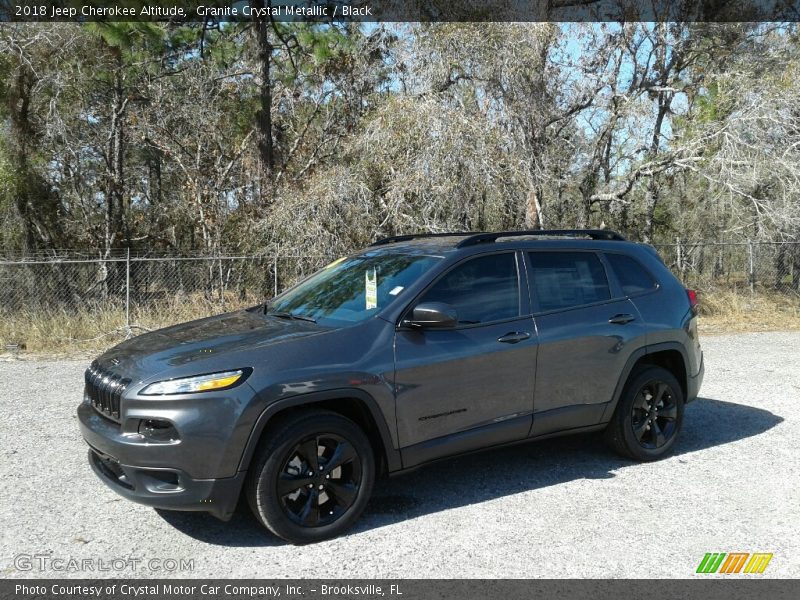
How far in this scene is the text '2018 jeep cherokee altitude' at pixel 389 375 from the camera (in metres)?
3.82

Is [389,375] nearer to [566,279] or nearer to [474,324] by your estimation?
[474,324]

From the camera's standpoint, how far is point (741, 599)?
3.49 meters

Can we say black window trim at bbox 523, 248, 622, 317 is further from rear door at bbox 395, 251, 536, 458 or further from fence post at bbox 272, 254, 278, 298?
fence post at bbox 272, 254, 278, 298

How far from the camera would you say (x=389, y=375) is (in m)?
4.24

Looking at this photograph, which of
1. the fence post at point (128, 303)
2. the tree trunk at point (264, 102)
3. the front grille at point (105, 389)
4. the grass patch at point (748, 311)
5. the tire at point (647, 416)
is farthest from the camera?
the tree trunk at point (264, 102)

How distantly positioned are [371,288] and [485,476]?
1698 mm

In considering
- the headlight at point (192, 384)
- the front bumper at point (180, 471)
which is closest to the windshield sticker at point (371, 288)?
the headlight at point (192, 384)

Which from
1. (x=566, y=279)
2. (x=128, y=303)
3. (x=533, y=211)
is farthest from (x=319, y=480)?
(x=533, y=211)

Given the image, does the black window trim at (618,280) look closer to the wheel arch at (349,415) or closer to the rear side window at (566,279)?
the rear side window at (566,279)

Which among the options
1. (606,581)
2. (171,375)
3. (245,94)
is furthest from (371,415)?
(245,94)

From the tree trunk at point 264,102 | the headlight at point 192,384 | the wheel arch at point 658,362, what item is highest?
the tree trunk at point 264,102

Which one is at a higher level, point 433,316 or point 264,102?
point 264,102

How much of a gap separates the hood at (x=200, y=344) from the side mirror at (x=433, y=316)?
0.56 meters

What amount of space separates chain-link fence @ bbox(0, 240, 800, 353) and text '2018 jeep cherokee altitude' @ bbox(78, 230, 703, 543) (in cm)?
810
